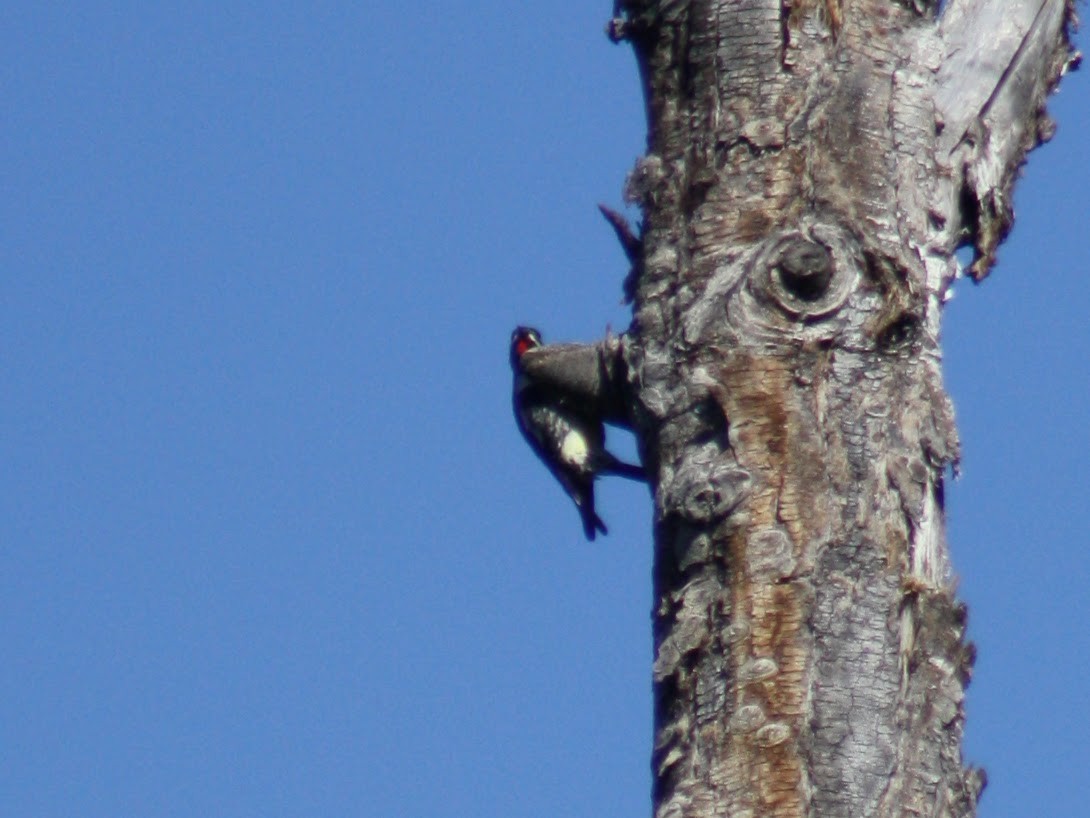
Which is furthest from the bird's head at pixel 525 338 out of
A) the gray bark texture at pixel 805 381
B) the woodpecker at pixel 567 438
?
the gray bark texture at pixel 805 381

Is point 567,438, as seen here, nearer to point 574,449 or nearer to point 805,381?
point 574,449

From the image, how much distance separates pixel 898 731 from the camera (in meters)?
2.76

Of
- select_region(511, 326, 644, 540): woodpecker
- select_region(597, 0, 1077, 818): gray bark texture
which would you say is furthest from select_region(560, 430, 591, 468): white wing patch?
select_region(597, 0, 1077, 818): gray bark texture

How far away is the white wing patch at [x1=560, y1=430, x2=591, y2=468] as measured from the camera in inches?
195

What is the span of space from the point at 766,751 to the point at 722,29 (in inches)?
52.3

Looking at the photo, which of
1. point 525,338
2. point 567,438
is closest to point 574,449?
point 567,438

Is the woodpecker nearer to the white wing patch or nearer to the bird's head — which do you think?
the white wing patch

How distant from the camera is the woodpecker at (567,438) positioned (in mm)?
4414

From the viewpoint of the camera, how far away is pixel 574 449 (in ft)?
16.6

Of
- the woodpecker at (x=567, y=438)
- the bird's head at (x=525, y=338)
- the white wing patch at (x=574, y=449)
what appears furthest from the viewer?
the bird's head at (x=525, y=338)

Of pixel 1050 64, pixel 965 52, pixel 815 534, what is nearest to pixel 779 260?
pixel 815 534

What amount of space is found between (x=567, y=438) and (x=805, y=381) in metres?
2.02

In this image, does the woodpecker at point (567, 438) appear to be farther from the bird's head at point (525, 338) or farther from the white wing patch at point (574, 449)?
the bird's head at point (525, 338)

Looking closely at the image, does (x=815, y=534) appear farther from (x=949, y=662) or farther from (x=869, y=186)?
(x=869, y=186)
